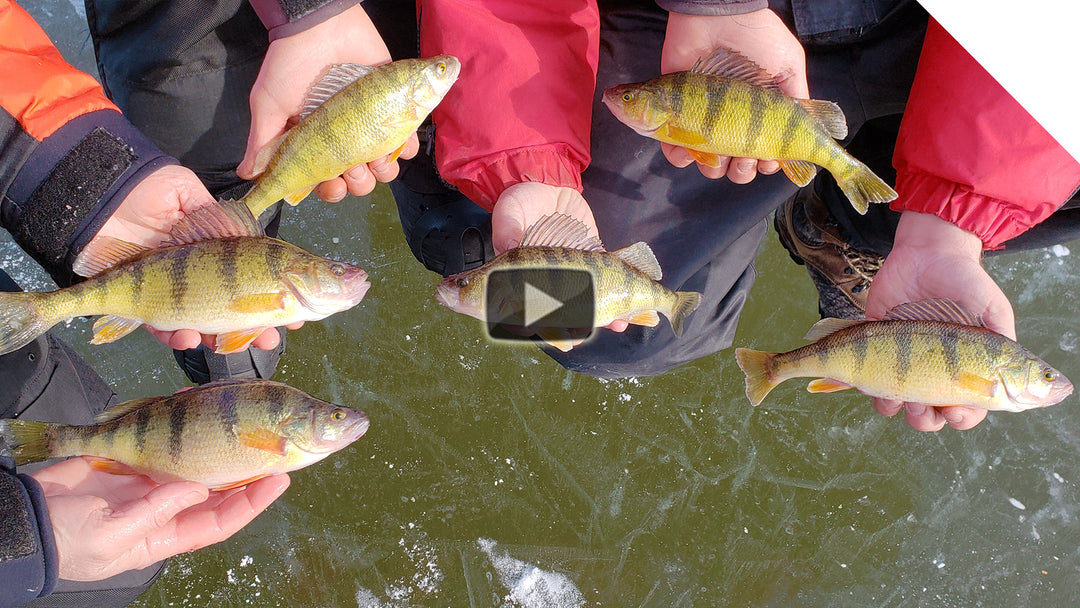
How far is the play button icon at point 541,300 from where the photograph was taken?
2.22 meters

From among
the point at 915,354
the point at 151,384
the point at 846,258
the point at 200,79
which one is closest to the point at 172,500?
the point at 151,384

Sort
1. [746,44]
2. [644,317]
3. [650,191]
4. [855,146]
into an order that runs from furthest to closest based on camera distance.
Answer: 1. [855,146]
2. [650,191]
3. [746,44]
4. [644,317]

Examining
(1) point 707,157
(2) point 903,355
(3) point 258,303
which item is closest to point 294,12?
(3) point 258,303

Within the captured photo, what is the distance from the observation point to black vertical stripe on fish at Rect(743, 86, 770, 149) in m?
2.54

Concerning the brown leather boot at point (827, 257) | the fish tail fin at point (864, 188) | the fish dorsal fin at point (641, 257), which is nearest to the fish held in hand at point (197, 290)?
the fish dorsal fin at point (641, 257)

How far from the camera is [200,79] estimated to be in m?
3.04

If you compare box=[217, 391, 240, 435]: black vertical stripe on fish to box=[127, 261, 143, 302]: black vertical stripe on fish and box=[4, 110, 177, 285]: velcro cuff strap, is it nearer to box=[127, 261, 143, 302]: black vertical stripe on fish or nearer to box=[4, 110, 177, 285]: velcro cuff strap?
box=[127, 261, 143, 302]: black vertical stripe on fish

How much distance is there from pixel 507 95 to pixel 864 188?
1.35 metres

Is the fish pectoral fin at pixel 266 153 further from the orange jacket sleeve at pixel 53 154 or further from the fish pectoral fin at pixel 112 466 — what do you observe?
the fish pectoral fin at pixel 112 466

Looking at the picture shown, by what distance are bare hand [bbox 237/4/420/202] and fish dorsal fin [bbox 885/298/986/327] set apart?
1944mm

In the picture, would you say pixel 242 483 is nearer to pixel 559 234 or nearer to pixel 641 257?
pixel 559 234

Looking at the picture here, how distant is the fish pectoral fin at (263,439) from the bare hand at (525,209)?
95cm

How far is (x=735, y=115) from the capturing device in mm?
2535

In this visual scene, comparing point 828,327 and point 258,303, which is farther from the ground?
point 258,303
